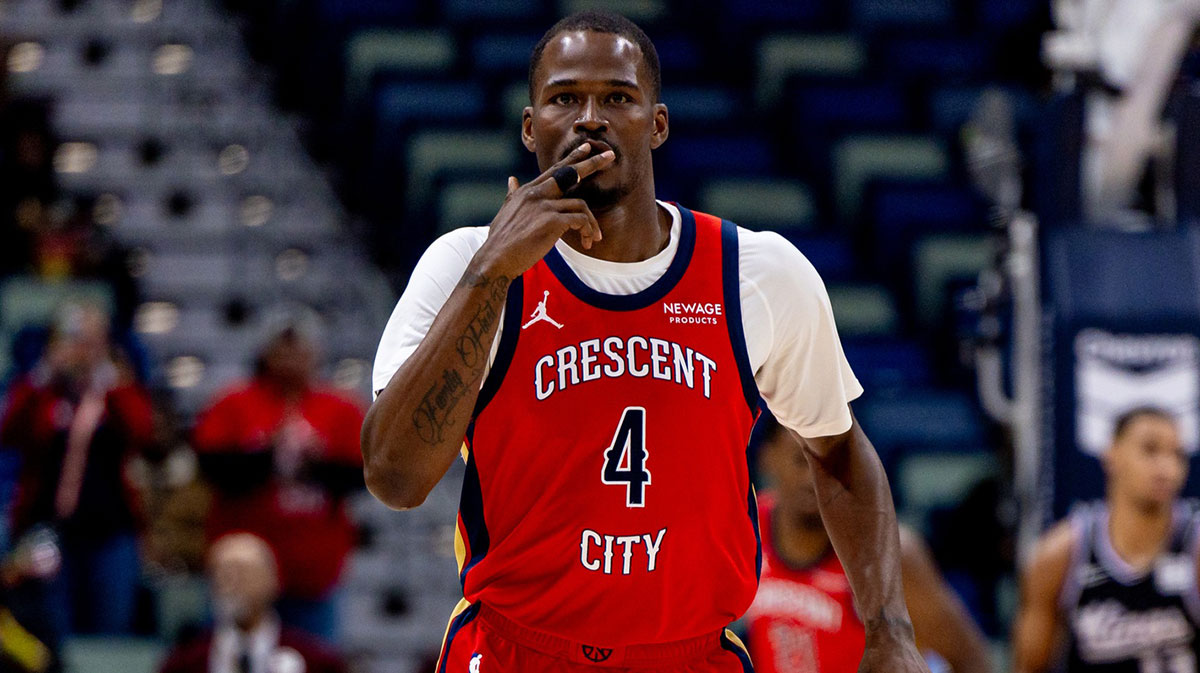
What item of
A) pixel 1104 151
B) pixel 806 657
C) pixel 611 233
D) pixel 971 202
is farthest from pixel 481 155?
pixel 611 233

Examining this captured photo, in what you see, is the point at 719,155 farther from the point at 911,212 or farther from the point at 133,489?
the point at 133,489

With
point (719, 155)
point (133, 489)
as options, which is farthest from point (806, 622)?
point (719, 155)

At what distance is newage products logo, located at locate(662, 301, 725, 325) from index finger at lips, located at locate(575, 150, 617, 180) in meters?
0.31

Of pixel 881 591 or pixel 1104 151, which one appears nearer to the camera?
pixel 881 591

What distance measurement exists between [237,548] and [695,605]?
4574mm

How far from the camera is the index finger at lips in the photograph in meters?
3.06

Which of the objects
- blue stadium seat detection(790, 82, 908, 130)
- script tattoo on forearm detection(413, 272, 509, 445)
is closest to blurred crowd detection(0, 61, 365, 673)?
script tattoo on forearm detection(413, 272, 509, 445)

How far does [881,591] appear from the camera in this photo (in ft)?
10.5

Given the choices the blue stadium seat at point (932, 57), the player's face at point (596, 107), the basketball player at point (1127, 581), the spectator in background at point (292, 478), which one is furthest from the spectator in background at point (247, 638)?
the blue stadium seat at point (932, 57)

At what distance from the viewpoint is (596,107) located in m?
3.12

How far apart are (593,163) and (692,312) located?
36 centimetres

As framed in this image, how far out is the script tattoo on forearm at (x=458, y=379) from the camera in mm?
2941

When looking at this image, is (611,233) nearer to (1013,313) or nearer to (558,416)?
(558,416)

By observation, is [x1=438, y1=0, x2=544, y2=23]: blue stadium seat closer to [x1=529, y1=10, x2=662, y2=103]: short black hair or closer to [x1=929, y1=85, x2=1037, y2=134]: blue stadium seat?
[x1=929, y1=85, x2=1037, y2=134]: blue stadium seat
